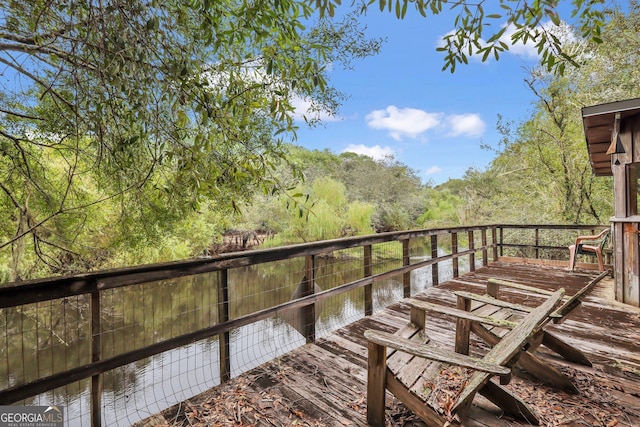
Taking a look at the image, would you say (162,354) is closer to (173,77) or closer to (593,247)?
(173,77)

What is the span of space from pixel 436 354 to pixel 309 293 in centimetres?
149

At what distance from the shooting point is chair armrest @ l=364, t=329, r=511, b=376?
116cm

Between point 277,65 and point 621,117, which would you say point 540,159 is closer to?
point 621,117

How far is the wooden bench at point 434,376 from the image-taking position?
1.26m

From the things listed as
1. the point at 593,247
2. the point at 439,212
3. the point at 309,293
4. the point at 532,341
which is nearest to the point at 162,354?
the point at 309,293

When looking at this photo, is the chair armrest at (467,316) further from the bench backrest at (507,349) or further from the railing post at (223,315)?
the railing post at (223,315)

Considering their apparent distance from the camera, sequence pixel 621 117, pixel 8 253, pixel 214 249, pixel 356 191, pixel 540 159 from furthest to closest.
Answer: pixel 356 191, pixel 214 249, pixel 540 159, pixel 8 253, pixel 621 117

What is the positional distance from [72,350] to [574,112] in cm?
1302

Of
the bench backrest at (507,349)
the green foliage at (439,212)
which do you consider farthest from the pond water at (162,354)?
the green foliage at (439,212)

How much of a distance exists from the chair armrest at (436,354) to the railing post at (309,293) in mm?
1172

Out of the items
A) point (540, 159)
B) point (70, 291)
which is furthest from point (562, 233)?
point (70, 291)

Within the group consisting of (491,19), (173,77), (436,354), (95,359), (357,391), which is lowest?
(357,391)

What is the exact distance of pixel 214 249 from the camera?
1252 cm

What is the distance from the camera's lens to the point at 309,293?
269cm
